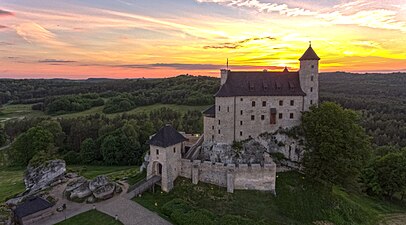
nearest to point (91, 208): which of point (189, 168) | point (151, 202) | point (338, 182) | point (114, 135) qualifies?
point (151, 202)

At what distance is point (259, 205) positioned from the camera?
34.8 m

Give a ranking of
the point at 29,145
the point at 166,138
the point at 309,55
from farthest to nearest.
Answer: the point at 29,145 < the point at 309,55 < the point at 166,138

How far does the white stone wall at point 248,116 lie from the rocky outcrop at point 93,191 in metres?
15.2

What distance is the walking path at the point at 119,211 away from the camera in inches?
1197

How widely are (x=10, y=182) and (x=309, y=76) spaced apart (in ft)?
177

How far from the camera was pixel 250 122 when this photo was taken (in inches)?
1650

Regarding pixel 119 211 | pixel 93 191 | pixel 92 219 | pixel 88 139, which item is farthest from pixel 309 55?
pixel 88 139

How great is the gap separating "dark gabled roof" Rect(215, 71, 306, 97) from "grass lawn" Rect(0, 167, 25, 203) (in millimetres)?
35679

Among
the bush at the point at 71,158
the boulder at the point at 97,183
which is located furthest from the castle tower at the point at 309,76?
the bush at the point at 71,158

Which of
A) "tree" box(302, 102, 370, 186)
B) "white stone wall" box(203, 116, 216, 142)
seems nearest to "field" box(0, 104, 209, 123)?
"white stone wall" box(203, 116, 216, 142)

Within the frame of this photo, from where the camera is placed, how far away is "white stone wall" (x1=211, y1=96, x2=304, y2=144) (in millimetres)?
41438

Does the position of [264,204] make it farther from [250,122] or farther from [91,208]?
[91,208]

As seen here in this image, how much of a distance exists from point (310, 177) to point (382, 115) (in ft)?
264

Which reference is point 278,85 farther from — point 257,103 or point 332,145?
point 332,145
